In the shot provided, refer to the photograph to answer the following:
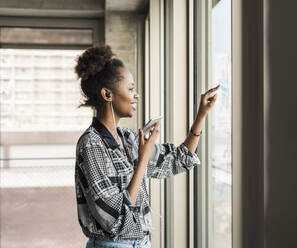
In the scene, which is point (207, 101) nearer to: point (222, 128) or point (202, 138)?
point (222, 128)

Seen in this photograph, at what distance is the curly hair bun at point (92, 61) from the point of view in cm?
149

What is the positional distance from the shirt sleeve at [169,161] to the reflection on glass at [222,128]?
117mm

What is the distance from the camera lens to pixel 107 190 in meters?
1.31

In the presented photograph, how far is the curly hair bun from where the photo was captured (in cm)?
149

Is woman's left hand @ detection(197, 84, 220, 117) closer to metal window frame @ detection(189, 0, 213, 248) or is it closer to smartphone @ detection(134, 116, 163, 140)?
smartphone @ detection(134, 116, 163, 140)

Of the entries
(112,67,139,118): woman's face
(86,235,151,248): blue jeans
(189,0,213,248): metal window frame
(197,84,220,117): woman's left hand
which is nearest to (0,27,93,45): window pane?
(189,0,213,248): metal window frame

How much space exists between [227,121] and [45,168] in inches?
128

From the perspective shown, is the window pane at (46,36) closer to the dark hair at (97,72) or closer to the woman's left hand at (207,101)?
the dark hair at (97,72)

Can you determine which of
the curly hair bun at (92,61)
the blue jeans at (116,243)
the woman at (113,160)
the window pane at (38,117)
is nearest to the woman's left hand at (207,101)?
the woman at (113,160)

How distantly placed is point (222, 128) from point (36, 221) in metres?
3.26

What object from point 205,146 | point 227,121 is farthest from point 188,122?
point 227,121
